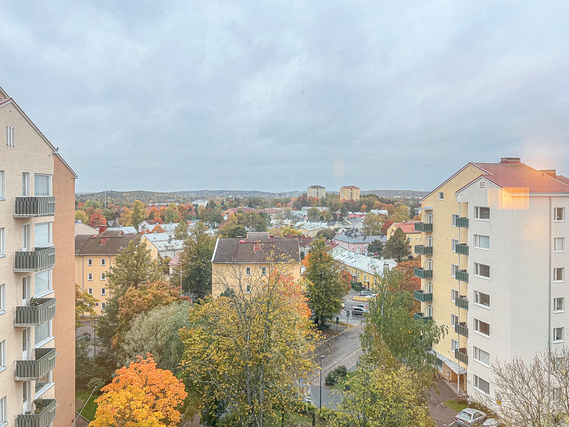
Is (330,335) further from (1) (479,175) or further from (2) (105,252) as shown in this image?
(2) (105,252)

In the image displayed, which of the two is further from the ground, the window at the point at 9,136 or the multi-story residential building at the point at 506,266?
the window at the point at 9,136

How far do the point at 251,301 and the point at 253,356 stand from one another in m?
2.22

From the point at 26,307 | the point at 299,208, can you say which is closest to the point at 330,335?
the point at 26,307

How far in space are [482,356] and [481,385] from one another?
145 centimetres

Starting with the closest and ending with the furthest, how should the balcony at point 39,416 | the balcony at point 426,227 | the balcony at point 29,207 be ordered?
the balcony at point 29,207
the balcony at point 39,416
the balcony at point 426,227

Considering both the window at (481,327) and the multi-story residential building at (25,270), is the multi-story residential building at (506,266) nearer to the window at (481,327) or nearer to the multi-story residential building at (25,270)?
the window at (481,327)

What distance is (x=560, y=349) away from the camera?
18.8 metres

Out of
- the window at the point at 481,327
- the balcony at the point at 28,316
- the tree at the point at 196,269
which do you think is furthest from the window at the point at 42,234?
the tree at the point at 196,269

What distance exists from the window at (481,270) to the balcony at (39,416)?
19575 mm

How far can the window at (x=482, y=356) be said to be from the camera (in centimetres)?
1934

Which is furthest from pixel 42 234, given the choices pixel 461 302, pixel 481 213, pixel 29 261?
pixel 461 302

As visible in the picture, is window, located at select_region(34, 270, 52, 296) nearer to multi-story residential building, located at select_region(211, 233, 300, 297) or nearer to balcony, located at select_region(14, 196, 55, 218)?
balcony, located at select_region(14, 196, 55, 218)

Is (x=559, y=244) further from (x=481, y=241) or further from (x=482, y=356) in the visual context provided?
(x=482, y=356)

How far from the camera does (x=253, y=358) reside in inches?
555
